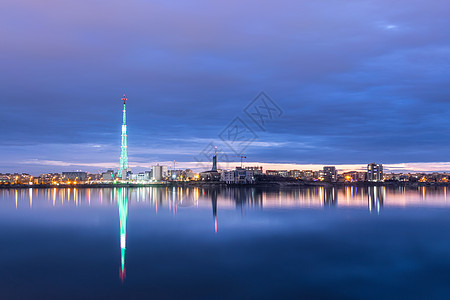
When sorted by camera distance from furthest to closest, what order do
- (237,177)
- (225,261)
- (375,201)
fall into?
(237,177)
(375,201)
(225,261)

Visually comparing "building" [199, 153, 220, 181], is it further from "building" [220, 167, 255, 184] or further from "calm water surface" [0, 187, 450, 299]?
"calm water surface" [0, 187, 450, 299]

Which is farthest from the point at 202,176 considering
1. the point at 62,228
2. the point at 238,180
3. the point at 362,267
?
the point at 362,267

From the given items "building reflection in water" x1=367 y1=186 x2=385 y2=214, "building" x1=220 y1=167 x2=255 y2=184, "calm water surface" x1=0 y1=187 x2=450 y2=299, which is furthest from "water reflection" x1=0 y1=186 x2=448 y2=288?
"building" x1=220 y1=167 x2=255 y2=184

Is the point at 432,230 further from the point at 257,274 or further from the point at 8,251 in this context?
the point at 8,251

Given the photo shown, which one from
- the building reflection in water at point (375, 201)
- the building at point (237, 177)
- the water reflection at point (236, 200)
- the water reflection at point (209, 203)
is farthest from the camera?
the building at point (237, 177)

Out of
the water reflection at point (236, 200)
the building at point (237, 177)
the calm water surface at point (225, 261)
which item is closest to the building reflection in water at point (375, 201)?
the water reflection at point (236, 200)

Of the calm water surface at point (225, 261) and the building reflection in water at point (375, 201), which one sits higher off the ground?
the calm water surface at point (225, 261)

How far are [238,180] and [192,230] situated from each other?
A: 12668 cm

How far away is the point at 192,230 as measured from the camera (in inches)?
917

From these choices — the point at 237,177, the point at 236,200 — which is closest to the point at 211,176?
the point at 237,177

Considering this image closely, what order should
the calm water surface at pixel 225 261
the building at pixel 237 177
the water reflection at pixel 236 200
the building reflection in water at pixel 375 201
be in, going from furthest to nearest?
the building at pixel 237 177 → the water reflection at pixel 236 200 → the building reflection in water at pixel 375 201 → the calm water surface at pixel 225 261

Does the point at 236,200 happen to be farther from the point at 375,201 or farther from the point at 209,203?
the point at 375,201

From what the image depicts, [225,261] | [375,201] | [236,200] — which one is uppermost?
[225,261]

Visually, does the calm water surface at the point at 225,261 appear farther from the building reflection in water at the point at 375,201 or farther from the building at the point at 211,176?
the building at the point at 211,176
